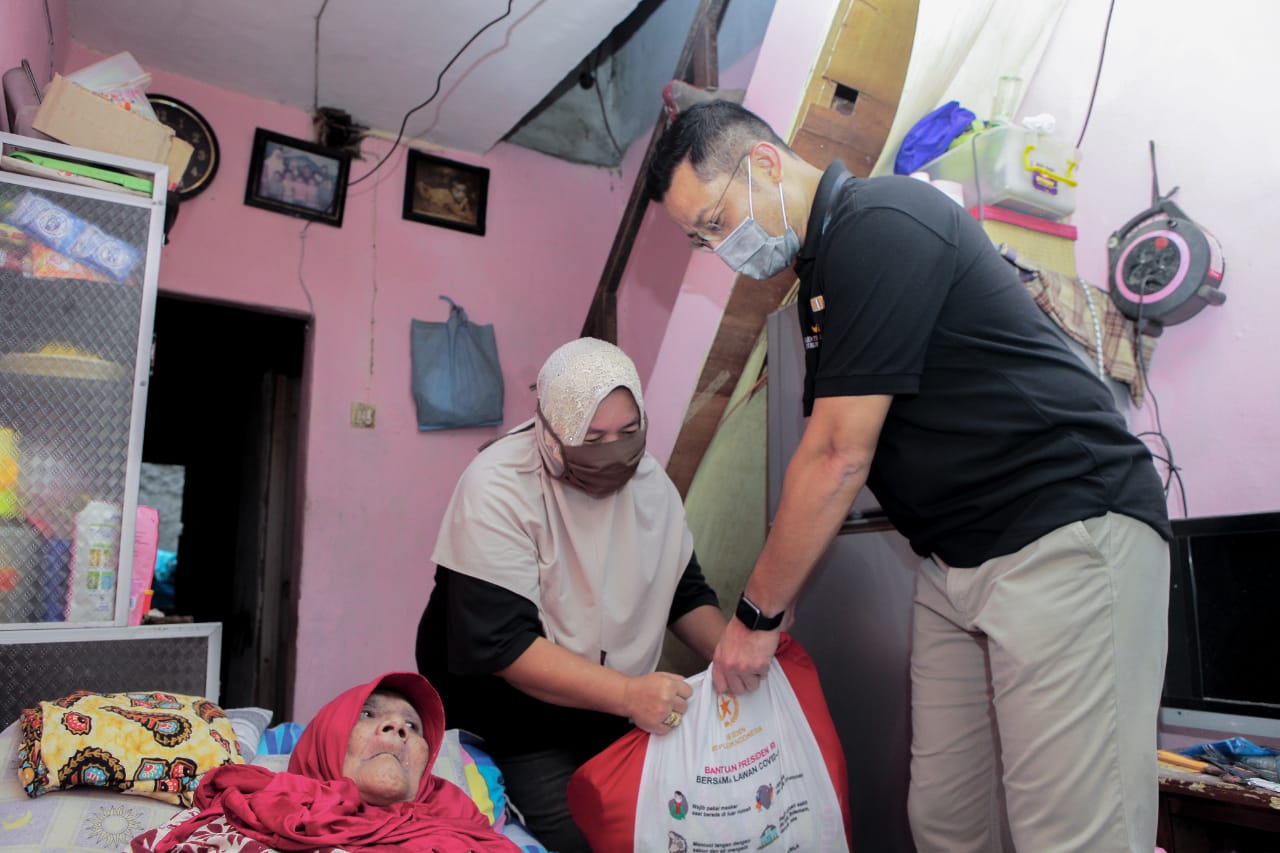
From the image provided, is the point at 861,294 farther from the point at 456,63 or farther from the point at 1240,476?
the point at 456,63

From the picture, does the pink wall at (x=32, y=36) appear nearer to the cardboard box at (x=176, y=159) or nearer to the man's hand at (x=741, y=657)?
the cardboard box at (x=176, y=159)

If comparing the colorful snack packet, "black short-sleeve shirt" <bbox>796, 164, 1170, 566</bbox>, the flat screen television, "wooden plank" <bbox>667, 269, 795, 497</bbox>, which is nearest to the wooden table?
the flat screen television

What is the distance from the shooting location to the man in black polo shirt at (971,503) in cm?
117

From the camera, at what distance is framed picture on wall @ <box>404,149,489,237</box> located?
13.0 ft

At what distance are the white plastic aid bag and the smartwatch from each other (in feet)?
0.47

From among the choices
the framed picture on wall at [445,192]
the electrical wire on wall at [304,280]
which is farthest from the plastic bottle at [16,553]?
the framed picture on wall at [445,192]

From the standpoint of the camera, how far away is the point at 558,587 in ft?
5.60

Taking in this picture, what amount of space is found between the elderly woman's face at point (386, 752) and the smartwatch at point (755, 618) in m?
0.58

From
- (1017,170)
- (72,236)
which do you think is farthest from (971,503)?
(72,236)

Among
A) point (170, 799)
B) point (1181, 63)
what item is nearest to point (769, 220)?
point (170, 799)

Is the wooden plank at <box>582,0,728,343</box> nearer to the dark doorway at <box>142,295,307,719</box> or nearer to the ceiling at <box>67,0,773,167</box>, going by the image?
the ceiling at <box>67,0,773,167</box>

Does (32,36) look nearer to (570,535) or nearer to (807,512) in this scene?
(570,535)

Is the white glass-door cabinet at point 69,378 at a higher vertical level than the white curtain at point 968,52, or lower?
lower

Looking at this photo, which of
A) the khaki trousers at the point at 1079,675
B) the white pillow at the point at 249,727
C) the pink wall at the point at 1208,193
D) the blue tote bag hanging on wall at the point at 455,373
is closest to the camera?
the khaki trousers at the point at 1079,675
